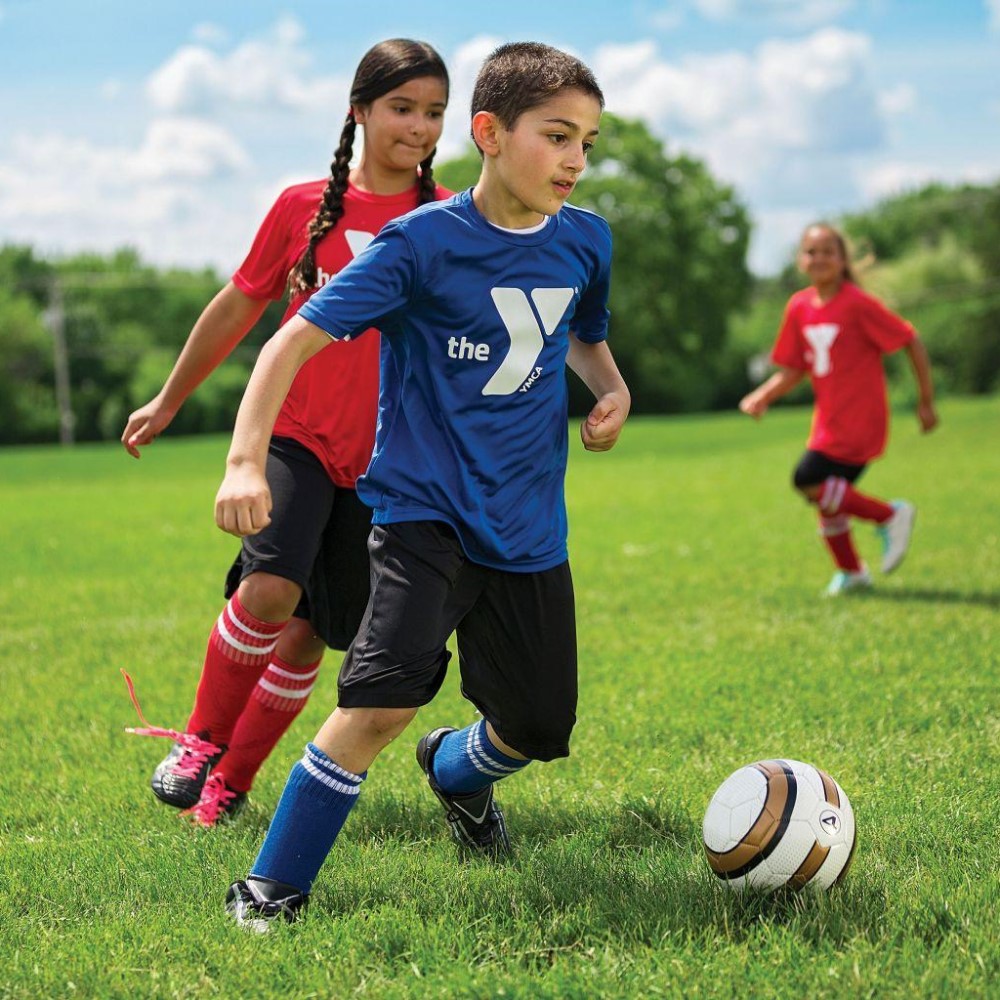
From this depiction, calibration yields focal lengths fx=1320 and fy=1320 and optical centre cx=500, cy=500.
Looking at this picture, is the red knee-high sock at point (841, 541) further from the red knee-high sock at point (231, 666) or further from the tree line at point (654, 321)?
the tree line at point (654, 321)

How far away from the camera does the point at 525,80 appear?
3424 millimetres

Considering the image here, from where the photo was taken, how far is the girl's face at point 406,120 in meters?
4.36

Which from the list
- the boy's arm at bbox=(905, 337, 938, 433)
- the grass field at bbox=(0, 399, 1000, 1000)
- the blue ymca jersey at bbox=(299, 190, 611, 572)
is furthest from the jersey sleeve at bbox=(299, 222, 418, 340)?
the boy's arm at bbox=(905, 337, 938, 433)

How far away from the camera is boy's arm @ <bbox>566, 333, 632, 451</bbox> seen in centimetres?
374

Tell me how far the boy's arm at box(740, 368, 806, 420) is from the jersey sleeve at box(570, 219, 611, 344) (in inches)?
171

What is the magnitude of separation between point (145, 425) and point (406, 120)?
1348 millimetres

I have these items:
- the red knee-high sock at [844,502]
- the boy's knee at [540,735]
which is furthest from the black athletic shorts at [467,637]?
the red knee-high sock at [844,502]

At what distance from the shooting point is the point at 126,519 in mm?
16234

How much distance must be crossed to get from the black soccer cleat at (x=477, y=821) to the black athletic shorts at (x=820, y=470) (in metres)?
5.37

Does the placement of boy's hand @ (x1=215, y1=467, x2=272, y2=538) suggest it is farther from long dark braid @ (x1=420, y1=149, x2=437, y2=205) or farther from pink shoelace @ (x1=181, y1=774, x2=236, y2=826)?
long dark braid @ (x1=420, y1=149, x2=437, y2=205)

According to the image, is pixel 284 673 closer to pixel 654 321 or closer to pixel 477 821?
pixel 477 821

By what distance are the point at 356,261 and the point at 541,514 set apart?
85 cm

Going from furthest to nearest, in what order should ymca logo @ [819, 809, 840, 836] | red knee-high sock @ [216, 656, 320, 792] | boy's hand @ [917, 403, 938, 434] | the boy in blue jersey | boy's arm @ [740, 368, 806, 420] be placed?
boy's hand @ [917, 403, 938, 434]
boy's arm @ [740, 368, 806, 420]
red knee-high sock @ [216, 656, 320, 792]
ymca logo @ [819, 809, 840, 836]
the boy in blue jersey

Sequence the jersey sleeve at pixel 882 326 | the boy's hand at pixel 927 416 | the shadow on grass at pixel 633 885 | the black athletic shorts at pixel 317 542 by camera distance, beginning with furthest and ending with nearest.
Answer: the boy's hand at pixel 927 416
the jersey sleeve at pixel 882 326
the black athletic shorts at pixel 317 542
the shadow on grass at pixel 633 885
